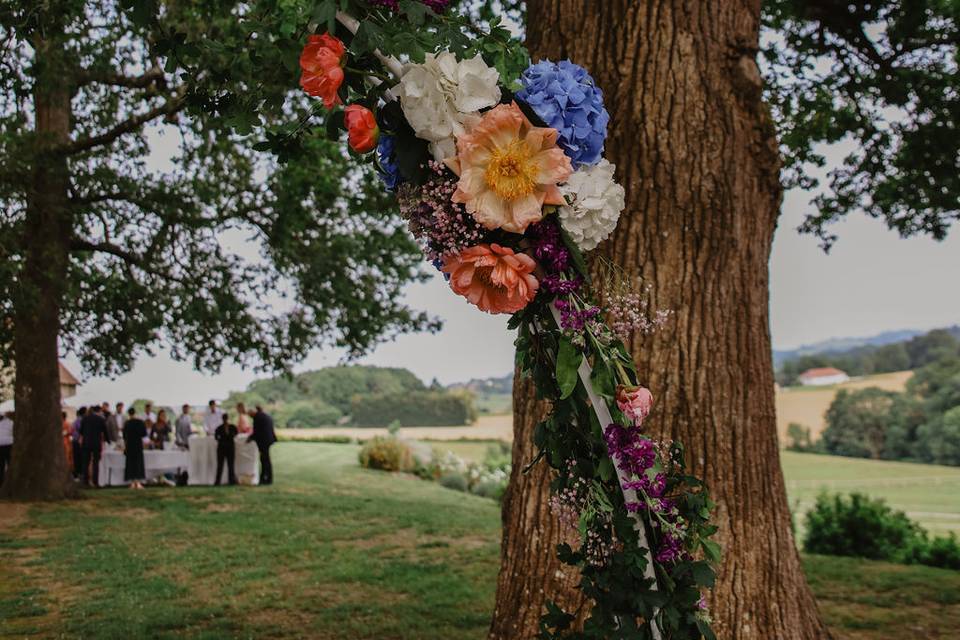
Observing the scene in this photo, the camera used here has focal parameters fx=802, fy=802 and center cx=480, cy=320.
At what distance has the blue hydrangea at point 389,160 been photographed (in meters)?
2.27

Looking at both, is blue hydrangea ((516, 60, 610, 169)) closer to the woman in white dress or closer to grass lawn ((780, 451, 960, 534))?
grass lawn ((780, 451, 960, 534))

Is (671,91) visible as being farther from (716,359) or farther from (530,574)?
(530,574)

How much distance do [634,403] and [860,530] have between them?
30.5ft

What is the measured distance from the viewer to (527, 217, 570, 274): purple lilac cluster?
2246 mm

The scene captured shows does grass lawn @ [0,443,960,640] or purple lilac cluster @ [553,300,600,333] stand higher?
purple lilac cluster @ [553,300,600,333]

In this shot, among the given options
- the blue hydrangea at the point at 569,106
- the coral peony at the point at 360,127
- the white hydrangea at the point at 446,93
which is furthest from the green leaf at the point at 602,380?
the coral peony at the point at 360,127

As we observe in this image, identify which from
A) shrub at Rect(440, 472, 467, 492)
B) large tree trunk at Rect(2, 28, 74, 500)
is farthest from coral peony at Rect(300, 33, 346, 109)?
shrub at Rect(440, 472, 467, 492)

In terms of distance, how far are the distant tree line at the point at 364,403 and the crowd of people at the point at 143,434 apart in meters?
6.53

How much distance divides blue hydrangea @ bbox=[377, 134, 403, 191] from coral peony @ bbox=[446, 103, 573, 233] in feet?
0.67

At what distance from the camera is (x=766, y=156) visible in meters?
4.20

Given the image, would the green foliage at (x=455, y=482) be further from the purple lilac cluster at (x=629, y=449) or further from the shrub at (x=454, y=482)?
the purple lilac cluster at (x=629, y=449)

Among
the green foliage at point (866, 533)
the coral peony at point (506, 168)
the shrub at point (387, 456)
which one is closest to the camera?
the coral peony at point (506, 168)

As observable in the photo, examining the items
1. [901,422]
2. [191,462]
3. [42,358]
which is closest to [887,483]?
[901,422]

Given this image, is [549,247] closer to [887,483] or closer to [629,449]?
[629,449]
